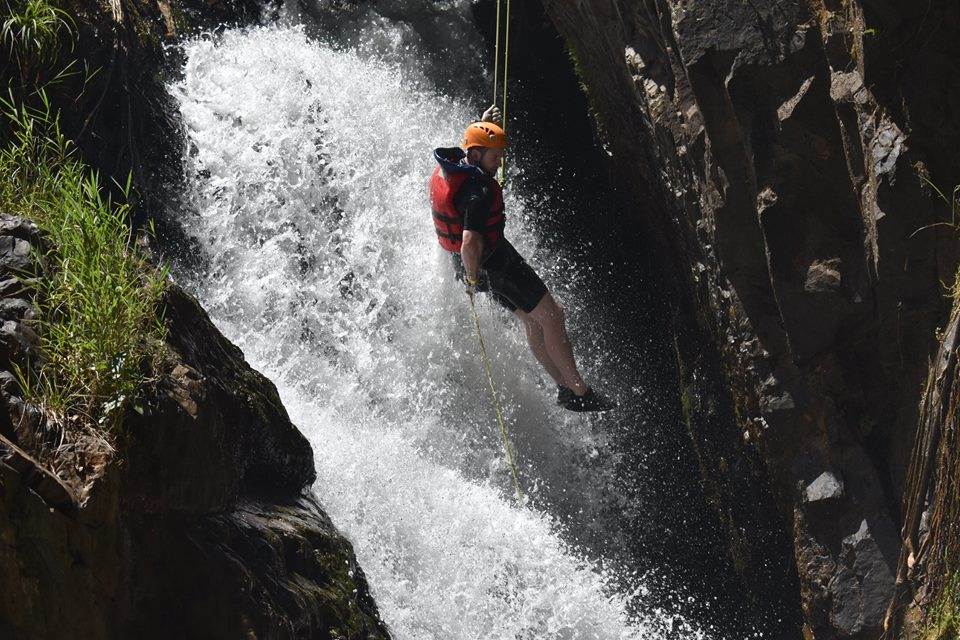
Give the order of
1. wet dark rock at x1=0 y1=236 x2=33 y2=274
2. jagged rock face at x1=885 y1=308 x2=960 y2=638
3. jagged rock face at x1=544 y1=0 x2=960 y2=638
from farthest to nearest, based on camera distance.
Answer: jagged rock face at x1=544 y1=0 x2=960 y2=638 → jagged rock face at x1=885 y1=308 x2=960 y2=638 → wet dark rock at x1=0 y1=236 x2=33 y2=274

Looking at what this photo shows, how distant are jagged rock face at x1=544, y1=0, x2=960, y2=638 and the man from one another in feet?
3.05

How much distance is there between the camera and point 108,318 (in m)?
2.92

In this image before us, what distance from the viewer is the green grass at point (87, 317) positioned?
2.79 m

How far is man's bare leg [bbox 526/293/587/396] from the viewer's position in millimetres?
5340

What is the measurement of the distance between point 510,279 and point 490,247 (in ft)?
0.91

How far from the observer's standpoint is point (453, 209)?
503 cm

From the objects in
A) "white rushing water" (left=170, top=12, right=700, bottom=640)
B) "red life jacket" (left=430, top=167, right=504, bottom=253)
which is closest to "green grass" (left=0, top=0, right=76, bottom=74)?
"white rushing water" (left=170, top=12, right=700, bottom=640)

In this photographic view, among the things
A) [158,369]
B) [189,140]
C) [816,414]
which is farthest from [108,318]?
[189,140]

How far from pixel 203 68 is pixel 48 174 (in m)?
3.80

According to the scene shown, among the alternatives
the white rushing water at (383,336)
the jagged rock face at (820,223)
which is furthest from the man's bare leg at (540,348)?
the jagged rock face at (820,223)

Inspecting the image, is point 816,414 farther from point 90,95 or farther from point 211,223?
point 90,95

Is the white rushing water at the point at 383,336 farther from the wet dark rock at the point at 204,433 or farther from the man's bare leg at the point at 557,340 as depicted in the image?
the wet dark rock at the point at 204,433

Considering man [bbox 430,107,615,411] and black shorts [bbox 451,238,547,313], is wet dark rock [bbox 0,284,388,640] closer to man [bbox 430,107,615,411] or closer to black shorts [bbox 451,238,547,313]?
man [bbox 430,107,615,411]

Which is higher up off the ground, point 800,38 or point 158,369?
point 800,38
